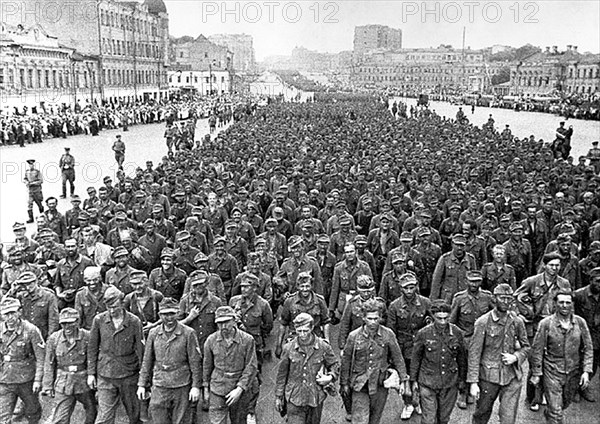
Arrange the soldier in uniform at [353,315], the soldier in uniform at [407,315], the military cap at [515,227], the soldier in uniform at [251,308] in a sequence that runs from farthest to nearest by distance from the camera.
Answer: the military cap at [515,227]
the soldier in uniform at [251,308]
the soldier in uniform at [407,315]
the soldier in uniform at [353,315]

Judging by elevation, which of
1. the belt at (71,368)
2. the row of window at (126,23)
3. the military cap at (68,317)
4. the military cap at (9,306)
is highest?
the row of window at (126,23)

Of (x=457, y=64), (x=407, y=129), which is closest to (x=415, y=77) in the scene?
(x=457, y=64)

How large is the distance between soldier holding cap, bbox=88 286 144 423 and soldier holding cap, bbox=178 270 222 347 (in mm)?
687

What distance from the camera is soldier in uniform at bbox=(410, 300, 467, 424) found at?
5.43 meters

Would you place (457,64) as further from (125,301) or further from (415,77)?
(125,301)

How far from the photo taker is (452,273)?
726 cm

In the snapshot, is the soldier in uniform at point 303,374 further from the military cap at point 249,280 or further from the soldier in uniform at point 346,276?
the soldier in uniform at point 346,276

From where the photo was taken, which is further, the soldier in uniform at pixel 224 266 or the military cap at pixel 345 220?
the military cap at pixel 345 220

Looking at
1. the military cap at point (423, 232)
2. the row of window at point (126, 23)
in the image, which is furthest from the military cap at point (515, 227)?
the row of window at point (126, 23)

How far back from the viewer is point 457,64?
149625 millimetres

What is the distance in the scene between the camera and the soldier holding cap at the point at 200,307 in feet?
20.5

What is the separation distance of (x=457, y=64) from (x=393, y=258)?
15076 cm

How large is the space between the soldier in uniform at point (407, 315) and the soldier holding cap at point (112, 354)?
241 cm

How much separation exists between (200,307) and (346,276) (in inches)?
67.8
